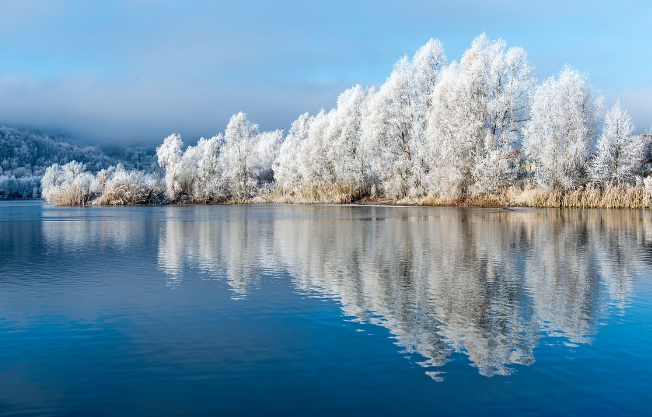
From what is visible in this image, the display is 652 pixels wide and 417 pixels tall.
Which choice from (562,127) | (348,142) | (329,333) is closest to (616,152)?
(562,127)

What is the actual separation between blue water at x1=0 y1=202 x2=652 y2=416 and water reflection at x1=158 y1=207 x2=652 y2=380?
7cm

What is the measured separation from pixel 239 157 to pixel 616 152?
2011 inches

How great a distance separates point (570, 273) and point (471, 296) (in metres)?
4.55

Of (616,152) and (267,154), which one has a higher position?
(267,154)

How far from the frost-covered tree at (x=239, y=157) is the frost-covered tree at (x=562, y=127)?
4412 centimetres

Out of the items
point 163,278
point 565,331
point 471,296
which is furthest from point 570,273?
point 163,278

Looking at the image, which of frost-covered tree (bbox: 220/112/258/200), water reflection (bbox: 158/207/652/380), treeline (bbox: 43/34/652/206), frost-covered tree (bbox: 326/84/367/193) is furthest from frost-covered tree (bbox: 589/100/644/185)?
frost-covered tree (bbox: 220/112/258/200)

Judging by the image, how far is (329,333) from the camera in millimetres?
9406

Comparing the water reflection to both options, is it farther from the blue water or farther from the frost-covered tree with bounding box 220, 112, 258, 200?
the frost-covered tree with bounding box 220, 112, 258, 200

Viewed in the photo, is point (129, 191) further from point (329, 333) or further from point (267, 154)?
point (329, 333)

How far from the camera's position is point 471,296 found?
39.6ft

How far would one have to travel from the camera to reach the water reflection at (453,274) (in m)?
9.25

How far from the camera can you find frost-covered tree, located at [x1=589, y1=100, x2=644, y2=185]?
49.0 m

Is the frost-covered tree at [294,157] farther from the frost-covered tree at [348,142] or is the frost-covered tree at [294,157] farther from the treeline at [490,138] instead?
the treeline at [490,138]
